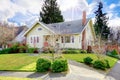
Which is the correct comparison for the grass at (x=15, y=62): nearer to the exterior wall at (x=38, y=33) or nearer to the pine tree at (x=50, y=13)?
the exterior wall at (x=38, y=33)

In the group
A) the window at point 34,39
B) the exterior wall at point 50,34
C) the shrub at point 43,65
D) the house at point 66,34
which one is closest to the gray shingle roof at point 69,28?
the house at point 66,34

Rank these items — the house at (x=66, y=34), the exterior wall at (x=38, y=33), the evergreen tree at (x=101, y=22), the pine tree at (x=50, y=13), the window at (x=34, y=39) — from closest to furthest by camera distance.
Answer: the house at (x=66, y=34) → the exterior wall at (x=38, y=33) → the window at (x=34, y=39) → the evergreen tree at (x=101, y=22) → the pine tree at (x=50, y=13)

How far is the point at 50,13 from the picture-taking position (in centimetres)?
5331

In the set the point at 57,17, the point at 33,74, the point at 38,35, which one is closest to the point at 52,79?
the point at 33,74

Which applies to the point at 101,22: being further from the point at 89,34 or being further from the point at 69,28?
the point at 69,28

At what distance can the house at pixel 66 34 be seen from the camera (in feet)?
102

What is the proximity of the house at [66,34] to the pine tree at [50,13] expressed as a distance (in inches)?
673

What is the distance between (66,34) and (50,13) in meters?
23.2

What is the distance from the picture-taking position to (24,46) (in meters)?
31.6

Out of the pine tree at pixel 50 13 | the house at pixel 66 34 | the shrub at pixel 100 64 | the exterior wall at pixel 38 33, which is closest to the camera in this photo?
the shrub at pixel 100 64

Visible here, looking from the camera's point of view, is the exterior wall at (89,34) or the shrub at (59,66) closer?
the shrub at (59,66)

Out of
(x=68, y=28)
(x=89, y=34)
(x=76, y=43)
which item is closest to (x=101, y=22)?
(x=89, y=34)

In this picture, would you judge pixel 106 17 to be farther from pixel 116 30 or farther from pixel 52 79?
pixel 52 79

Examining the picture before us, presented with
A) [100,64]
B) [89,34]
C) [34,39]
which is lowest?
[100,64]
